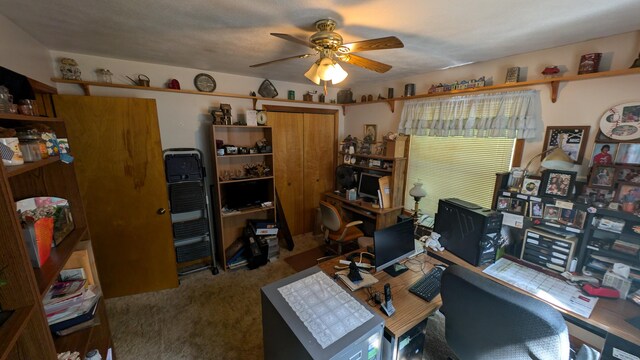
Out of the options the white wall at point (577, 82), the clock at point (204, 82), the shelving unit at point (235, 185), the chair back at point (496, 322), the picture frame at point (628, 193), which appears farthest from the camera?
the shelving unit at point (235, 185)

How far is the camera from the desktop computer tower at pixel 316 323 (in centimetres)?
111

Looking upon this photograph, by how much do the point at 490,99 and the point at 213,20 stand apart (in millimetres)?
2527

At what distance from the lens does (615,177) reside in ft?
5.22

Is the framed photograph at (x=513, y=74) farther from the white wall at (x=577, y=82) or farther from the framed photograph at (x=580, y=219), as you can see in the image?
the framed photograph at (x=580, y=219)

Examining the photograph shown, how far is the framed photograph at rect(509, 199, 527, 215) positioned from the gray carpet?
1231mm

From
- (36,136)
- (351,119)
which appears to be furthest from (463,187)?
(36,136)

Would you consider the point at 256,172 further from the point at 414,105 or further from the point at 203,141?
the point at 414,105

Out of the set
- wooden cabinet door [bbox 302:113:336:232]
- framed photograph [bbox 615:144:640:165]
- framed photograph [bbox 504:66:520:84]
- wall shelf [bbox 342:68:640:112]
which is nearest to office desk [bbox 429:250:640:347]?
framed photograph [bbox 615:144:640:165]

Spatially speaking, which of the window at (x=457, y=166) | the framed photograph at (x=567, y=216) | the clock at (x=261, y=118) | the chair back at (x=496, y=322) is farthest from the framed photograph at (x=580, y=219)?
the clock at (x=261, y=118)

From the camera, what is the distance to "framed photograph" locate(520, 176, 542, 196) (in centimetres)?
189

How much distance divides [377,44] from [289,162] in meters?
2.42

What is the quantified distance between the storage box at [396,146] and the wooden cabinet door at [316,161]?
3.61 ft

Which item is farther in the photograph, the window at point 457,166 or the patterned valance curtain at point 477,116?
the window at point 457,166

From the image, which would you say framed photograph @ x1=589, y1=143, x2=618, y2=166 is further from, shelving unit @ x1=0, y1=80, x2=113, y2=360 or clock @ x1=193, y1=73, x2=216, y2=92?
clock @ x1=193, y1=73, x2=216, y2=92
